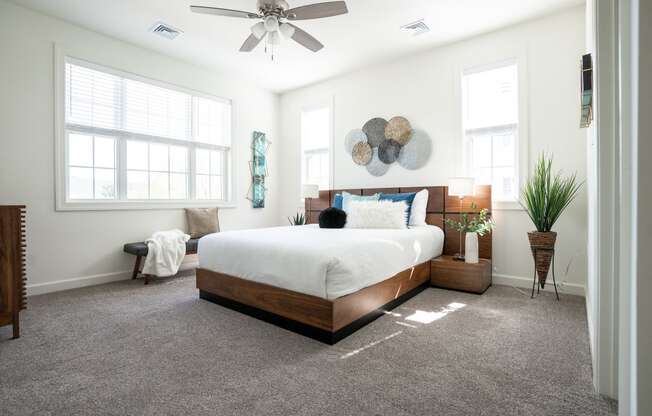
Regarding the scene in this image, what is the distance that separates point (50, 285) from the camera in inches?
133

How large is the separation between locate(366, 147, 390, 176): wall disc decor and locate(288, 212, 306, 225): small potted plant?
139cm

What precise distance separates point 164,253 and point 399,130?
3.37m

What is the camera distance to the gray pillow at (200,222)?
443cm

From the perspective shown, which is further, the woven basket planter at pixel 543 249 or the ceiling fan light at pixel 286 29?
the woven basket planter at pixel 543 249

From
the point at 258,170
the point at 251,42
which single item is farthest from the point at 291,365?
the point at 258,170

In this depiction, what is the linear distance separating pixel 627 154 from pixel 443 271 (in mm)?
2765

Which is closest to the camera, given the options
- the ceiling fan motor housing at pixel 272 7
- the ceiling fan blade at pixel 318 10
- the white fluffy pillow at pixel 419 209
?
the ceiling fan blade at pixel 318 10

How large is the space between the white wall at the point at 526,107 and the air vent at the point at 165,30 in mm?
2296

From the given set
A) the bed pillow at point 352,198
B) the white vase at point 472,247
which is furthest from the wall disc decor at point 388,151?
the white vase at point 472,247

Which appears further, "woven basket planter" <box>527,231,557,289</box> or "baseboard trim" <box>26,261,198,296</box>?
"baseboard trim" <box>26,261,198,296</box>

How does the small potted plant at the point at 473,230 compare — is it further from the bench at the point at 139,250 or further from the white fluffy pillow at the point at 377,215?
the bench at the point at 139,250

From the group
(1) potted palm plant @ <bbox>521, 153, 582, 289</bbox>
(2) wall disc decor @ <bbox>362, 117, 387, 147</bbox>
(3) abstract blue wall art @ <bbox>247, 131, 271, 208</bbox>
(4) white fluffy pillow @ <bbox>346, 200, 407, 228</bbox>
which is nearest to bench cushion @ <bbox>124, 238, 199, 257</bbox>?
(3) abstract blue wall art @ <bbox>247, 131, 271, 208</bbox>

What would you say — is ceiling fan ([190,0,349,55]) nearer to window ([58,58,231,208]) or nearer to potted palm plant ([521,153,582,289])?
window ([58,58,231,208])

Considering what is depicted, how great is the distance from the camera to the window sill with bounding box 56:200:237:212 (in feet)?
11.6
